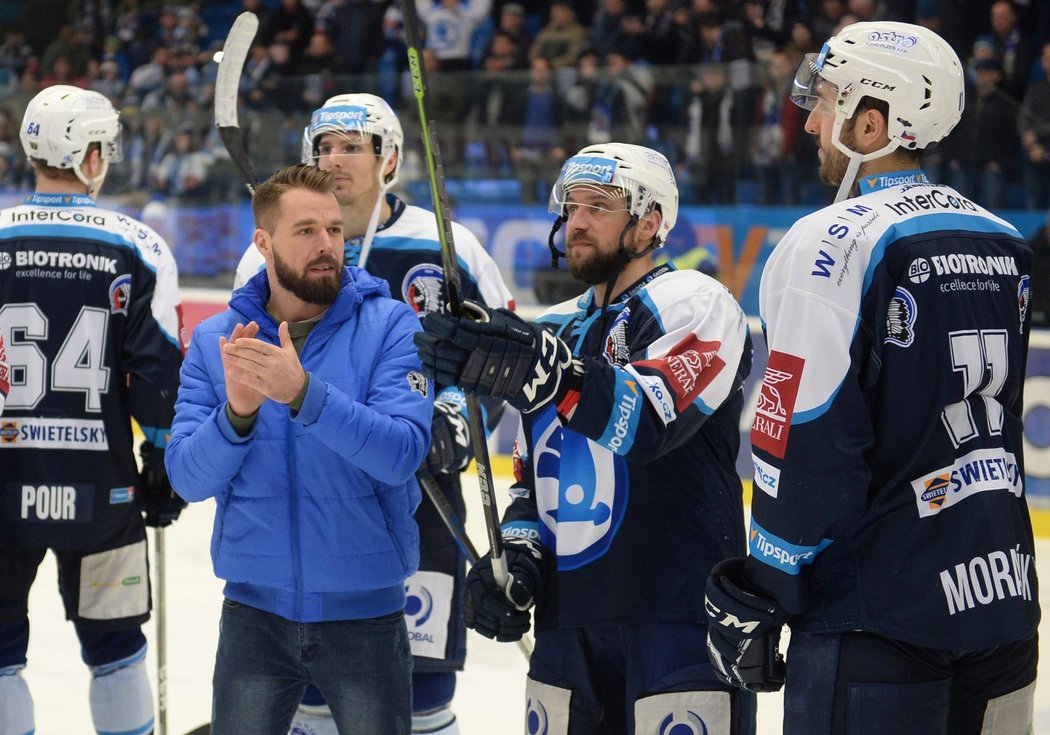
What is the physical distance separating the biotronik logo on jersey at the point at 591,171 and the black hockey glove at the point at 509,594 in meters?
0.65

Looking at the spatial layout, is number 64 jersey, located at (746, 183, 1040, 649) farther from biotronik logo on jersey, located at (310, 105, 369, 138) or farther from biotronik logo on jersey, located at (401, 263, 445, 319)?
biotronik logo on jersey, located at (310, 105, 369, 138)

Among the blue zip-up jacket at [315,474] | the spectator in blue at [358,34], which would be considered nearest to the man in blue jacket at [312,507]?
the blue zip-up jacket at [315,474]

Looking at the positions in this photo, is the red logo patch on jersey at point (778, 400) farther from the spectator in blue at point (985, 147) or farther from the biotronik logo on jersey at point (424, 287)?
the spectator in blue at point (985, 147)

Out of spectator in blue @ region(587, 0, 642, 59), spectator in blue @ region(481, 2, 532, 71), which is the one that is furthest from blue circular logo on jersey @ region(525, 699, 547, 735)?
spectator in blue @ region(481, 2, 532, 71)

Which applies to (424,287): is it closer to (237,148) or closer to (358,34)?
(237,148)

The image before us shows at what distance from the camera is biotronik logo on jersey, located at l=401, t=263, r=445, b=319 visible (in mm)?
3111

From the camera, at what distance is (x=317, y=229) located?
7.64ft

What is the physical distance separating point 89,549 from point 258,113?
17.0 feet

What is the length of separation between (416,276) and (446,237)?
3.41 feet

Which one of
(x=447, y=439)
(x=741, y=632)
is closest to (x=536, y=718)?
(x=741, y=632)

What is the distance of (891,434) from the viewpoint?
1.85 meters

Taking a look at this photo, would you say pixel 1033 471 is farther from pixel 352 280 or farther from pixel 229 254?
pixel 229 254

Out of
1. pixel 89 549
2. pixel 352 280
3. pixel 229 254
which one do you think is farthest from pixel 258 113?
pixel 352 280

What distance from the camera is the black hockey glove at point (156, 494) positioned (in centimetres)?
314
